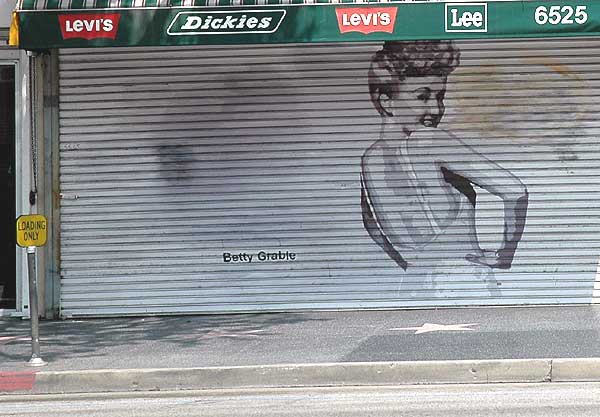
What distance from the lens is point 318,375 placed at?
1013 centimetres

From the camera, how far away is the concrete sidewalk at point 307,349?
1012cm

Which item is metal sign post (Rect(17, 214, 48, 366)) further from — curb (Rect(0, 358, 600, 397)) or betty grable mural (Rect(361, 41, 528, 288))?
betty grable mural (Rect(361, 41, 528, 288))

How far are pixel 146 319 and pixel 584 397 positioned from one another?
620cm

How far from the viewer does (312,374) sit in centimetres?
1014

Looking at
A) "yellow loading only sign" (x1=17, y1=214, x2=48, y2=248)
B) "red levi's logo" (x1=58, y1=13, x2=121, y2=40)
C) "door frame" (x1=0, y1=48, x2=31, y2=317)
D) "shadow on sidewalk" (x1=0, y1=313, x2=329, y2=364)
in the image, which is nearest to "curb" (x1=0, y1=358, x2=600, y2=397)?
"shadow on sidewalk" (x1=0, y1=313, x2=329, y2=364)

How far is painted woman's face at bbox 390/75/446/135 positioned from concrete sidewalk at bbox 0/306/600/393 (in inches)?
92.6

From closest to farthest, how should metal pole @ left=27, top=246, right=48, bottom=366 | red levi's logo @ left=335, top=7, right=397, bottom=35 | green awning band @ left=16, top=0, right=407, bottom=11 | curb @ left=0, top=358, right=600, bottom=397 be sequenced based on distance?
1. curb @ left=0, top=358, right=600, bottom=397
2. metal pole @ left=27, top=246, right=48, bottom=366
3. red levi's logo @ left=335, top=7, right=397, bottom=35
4. green awning band @ left=16, top=0, right=407, bottom=11

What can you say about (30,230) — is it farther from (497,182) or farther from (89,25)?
(497,182)

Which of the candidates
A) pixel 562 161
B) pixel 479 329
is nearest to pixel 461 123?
pixel 562 161

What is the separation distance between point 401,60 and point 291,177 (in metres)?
1.99

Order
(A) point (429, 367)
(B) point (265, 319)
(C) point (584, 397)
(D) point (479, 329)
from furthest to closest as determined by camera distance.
A: (B) point (265, 319) < (D) point (479, 329) < (A) point (429, 367) < (C) point (584, 397)

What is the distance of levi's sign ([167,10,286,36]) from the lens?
12.2 meters

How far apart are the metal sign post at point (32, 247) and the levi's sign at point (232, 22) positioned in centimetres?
288

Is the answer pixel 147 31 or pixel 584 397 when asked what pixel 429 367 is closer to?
pixel 584 397
